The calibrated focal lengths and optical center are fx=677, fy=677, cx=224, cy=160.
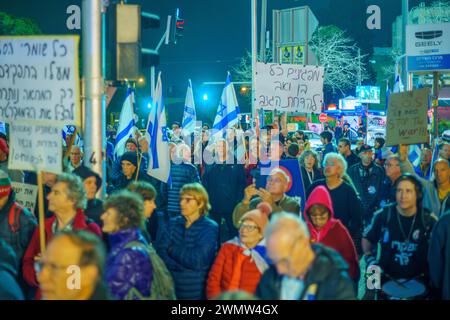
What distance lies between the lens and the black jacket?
4195mm

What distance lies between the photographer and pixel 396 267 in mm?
6246

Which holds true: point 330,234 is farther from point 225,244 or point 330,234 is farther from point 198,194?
point 198,194

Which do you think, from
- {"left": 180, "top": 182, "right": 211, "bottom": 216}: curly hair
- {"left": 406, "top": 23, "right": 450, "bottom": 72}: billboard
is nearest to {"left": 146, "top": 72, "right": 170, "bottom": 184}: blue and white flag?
{"left": 180, "top": 182, "right": 211, "bottom": 216}: curly hair

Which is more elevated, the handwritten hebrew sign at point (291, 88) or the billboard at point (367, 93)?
the billboard at point (367, 93)

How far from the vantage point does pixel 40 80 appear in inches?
259

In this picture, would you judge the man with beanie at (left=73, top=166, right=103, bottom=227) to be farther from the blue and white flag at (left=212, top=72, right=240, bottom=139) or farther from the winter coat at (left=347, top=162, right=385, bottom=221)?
the blue and white flag at (left=212, top=72, right=240, bottom=139)

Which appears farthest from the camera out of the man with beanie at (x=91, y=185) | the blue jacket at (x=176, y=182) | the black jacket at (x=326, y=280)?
the blue jacket at (x=176, y=182)

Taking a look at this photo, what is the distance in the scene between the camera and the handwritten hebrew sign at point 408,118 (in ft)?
31.3

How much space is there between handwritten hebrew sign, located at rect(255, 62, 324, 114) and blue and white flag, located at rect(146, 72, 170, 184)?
3907 millimetres

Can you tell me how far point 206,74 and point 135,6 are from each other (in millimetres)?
52007

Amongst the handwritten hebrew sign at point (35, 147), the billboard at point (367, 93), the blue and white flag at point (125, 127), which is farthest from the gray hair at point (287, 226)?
the billboard at point (367, 93)

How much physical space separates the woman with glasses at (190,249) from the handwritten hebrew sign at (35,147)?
4.08 feet

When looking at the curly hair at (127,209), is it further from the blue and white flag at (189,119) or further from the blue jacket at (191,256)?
the blue and white flag at (189,119)

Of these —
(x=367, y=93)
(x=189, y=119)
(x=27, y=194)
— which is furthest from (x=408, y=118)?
(x=367, y=93)
